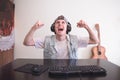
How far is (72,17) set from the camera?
10.6ft

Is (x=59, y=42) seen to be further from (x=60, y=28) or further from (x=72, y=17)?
(x=72, y=17)

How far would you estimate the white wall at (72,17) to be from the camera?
10.5 feet

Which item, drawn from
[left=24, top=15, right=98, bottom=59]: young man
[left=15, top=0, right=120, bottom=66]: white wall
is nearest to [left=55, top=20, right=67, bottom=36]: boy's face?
[left=24, top=15, right=98, bottom=59]: young man

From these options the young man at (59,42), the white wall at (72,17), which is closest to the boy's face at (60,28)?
the young man at (59,42)

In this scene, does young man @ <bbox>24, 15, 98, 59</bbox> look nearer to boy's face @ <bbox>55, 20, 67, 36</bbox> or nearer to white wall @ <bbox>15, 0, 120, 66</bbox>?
boy's face @ <bbox>55, 20, 67, 36</bbox>

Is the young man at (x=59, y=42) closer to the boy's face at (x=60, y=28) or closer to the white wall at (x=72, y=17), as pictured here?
the boy's face at (x=60, y=28)

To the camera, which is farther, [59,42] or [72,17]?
[72,17]

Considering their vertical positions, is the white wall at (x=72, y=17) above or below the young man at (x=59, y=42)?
above

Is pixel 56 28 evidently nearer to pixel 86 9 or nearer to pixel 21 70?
pixel 21 70

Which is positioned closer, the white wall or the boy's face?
the boy's face

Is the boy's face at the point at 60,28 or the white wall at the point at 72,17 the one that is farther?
the white wall at the point at 72,17

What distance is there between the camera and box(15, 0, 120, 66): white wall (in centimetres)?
320

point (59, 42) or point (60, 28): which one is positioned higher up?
point (60, 28)

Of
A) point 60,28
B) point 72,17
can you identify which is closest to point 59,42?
point 60,28
